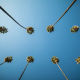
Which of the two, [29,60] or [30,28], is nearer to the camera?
[30,28]

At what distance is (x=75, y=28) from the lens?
12.5 metres

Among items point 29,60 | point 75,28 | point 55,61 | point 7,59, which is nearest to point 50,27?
point 75,28

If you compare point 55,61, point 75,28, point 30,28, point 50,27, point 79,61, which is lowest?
point 79,61

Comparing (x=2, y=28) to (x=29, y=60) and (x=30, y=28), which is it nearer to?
(x=30, y=28)

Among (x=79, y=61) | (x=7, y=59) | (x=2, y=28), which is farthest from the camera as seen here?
(x=7, y=59)

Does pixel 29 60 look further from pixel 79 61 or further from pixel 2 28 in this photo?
pixel 79 61

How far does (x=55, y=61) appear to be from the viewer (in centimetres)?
1491

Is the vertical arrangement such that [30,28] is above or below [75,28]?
above

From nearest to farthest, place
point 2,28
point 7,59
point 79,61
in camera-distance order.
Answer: point 2,28, point 79,61, point 7,59

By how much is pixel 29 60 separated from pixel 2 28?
10426 millimetres

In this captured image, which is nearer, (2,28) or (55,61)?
(2,28)

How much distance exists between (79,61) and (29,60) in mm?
12681

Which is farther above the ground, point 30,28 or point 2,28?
point 2,28

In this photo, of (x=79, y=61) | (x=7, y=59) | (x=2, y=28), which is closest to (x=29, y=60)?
(x=7, y=59)
